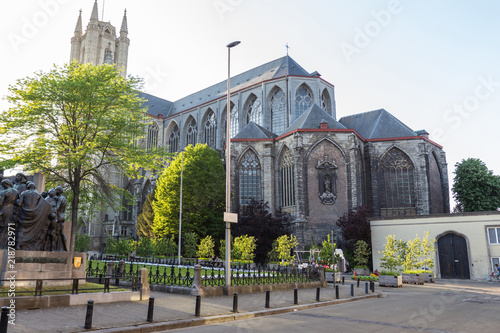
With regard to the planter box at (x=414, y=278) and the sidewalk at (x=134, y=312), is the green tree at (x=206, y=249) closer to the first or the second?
the planter box at (x=414, y=278)

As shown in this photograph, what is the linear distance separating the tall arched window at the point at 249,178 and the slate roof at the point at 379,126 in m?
13.1

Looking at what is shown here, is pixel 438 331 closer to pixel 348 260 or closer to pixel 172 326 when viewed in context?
pixel 172 326

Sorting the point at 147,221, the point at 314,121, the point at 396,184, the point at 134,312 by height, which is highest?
the point at 314,121

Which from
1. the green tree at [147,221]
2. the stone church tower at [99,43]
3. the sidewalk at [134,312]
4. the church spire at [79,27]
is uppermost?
the church spire at [79,27]

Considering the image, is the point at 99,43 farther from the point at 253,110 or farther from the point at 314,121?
the point at 314,121

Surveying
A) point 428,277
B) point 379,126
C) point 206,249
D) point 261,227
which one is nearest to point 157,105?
point 379,126

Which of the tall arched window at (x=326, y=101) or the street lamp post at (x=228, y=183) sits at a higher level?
the tall arched window at (x=326, y=101)

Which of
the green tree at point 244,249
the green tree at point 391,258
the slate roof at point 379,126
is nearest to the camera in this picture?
the green tree at point 391,258

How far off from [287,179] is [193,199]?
10.3m

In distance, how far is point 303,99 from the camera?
5203 cm

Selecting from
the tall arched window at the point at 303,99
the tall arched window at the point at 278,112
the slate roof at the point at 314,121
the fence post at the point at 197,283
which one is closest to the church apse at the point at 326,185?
the slate roof at the point at 314,121

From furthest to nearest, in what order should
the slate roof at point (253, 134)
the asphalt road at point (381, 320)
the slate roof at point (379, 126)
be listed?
the slate roof at point (253, 134), the slate roof at point (379, 126), the asphalt road at point (381, 320)

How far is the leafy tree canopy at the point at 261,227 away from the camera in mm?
37000

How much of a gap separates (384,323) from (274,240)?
2741 cm
